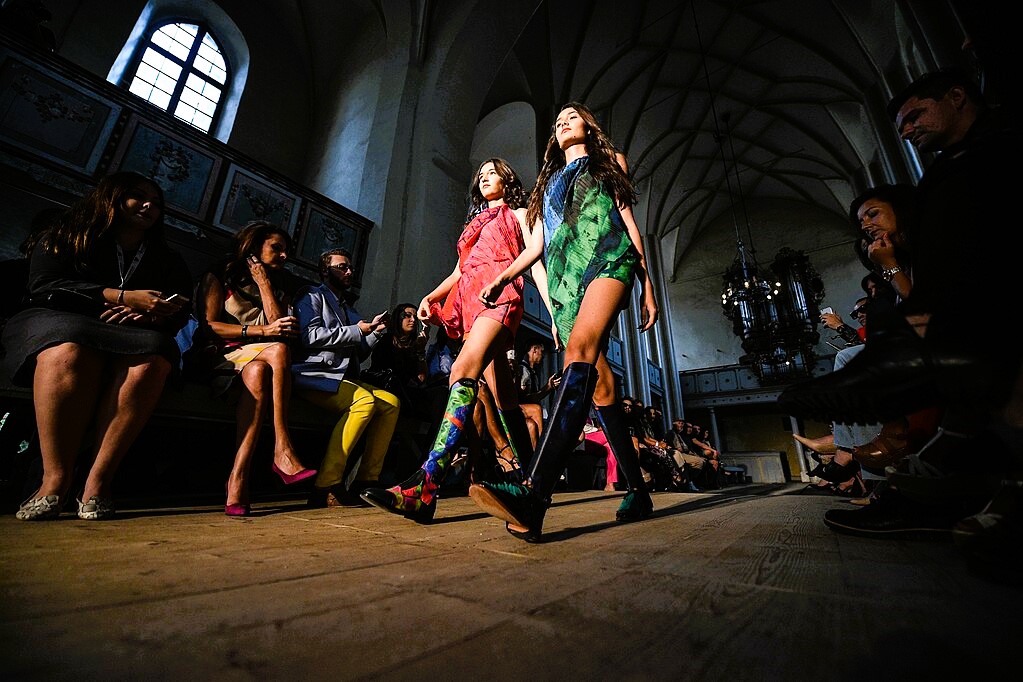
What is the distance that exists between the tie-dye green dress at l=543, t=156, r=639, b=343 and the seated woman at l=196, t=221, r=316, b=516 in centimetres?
118

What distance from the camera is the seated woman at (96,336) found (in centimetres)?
126

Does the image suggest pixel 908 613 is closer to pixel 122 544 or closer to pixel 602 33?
pixel 122 544

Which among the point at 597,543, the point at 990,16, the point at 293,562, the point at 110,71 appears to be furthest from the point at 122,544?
the point at 110,71

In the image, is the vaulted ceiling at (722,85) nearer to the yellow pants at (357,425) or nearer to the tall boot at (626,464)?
the tall boot at (626,464)

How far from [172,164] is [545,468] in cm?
504

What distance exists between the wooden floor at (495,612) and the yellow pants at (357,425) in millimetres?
1078

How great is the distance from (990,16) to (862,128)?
12967mm

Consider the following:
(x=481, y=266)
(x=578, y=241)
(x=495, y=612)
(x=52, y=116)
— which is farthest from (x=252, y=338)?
(x=52, y=116)

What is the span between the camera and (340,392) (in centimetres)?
211

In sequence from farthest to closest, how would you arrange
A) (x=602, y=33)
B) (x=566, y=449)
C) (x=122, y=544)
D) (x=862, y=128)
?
(x=862, y=128)
(x=602, y=33)
(x=566, y=449)
(x=122, y=544)

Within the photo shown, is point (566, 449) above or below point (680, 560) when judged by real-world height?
above

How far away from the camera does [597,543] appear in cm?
90

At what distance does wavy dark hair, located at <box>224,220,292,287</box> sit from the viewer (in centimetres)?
205

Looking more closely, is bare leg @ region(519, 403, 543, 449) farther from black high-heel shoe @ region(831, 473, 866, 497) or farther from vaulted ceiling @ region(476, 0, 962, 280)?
vaulted ceiling @ region(476, 0, 962, 280)
